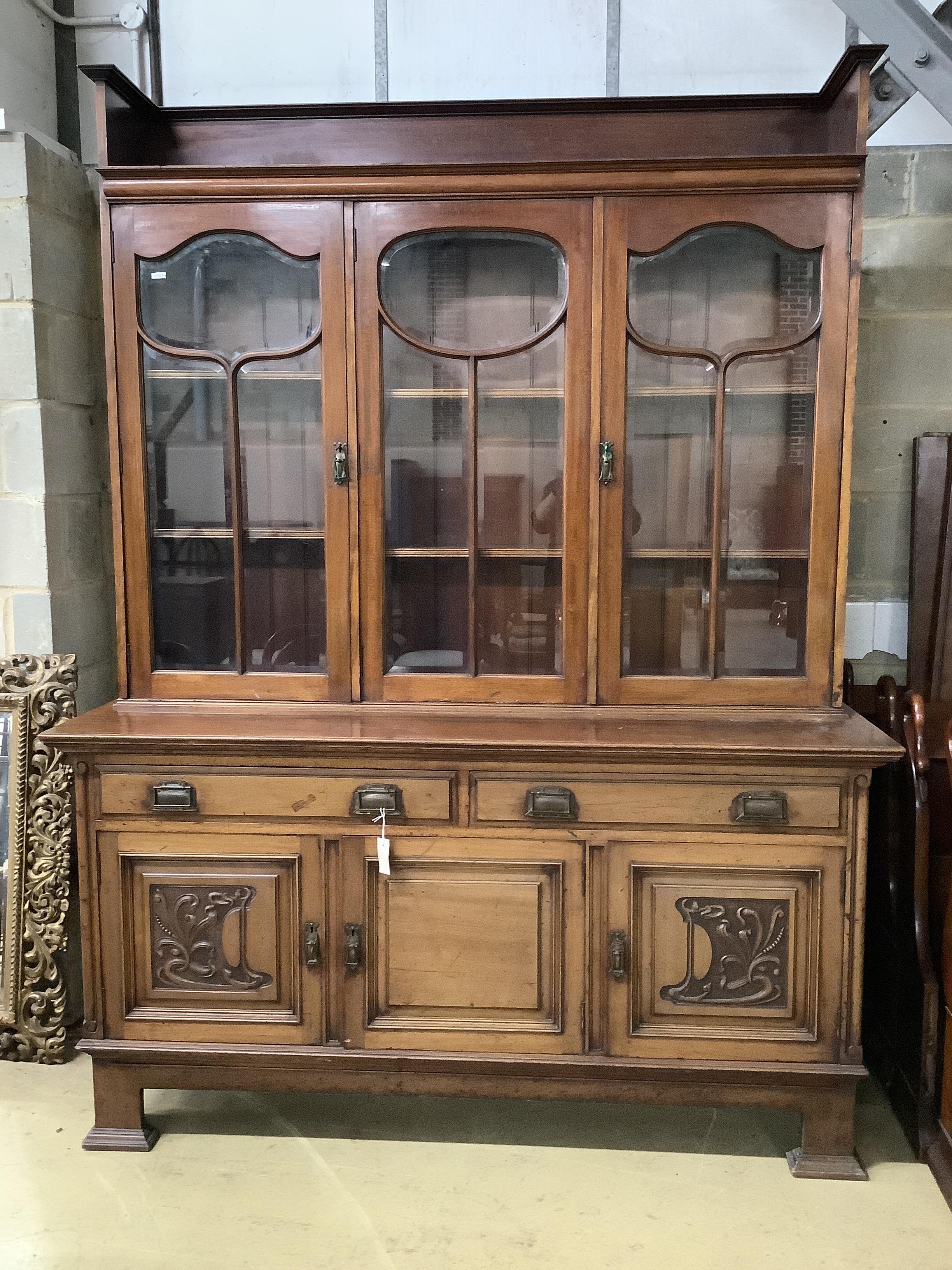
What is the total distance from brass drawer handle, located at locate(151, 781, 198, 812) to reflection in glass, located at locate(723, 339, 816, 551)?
123cm

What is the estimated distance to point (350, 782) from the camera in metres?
1.93

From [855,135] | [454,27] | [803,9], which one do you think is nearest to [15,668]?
[454,27]

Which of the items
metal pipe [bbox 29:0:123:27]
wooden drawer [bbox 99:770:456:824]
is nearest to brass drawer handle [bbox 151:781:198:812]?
wooden drawer [bbox 99:770:456:824]

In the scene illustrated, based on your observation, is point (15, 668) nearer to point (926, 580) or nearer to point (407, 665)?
point (407, 665)

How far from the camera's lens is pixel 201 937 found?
6.53 ft

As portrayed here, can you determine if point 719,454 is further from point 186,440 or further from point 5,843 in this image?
point 5,843

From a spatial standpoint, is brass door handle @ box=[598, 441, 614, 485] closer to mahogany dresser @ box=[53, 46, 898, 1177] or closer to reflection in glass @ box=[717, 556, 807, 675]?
mahogany dresser @ box=[53, 46, 898, 1177]

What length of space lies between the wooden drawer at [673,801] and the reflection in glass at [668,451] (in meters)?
0.51

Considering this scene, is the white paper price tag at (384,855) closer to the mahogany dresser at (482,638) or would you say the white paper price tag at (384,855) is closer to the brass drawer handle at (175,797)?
the mahogany dresser at (482,638)

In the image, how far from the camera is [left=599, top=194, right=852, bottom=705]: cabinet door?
1.94 metres

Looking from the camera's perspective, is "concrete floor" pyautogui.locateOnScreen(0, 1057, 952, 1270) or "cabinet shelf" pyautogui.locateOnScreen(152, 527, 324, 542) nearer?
"concrete floor" pyautogui.locateOnScreen(0, 1057, 952, 1270)

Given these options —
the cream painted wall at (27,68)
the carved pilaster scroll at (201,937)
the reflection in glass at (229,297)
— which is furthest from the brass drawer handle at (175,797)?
the cream painted wall at (27,68)

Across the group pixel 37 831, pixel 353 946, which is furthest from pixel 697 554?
pixel 37 831

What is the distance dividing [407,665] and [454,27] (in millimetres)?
1602
